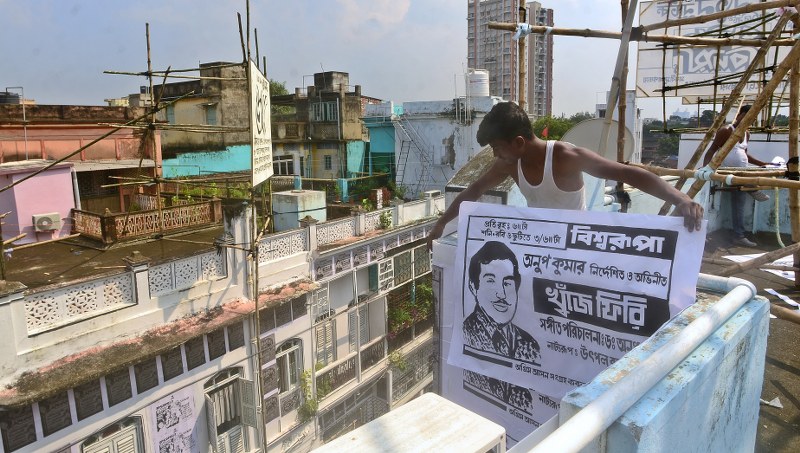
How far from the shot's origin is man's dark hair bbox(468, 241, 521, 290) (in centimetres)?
258

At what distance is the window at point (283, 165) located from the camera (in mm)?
27906

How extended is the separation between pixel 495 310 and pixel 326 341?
1240cm

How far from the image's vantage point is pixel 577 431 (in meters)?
1.23

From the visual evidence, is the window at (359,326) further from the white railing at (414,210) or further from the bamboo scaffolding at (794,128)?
the bamboo scaffolding at (794,128)

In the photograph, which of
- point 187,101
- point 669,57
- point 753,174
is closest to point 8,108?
point 187,101

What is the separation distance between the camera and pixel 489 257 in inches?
106

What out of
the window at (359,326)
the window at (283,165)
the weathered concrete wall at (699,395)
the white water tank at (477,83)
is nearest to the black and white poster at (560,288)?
the weathered concrete wall at (699,395)

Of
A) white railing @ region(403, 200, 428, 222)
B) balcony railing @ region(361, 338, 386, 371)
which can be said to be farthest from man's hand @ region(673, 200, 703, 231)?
white railing @ region(403, 200, 428, 222)

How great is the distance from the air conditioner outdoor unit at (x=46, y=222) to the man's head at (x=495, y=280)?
14.6 metres

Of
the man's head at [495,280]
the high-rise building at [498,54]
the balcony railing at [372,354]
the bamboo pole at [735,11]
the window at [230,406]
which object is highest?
the high-rise building at [498,54]

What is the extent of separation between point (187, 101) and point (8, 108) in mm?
10194

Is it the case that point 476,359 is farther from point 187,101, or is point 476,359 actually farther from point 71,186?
point 187,101

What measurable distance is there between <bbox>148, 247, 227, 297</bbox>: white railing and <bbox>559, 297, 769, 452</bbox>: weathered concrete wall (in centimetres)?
952

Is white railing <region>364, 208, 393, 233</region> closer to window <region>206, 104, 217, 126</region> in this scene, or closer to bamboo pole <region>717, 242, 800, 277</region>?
window <region>206, 104, 217, 126</region>
